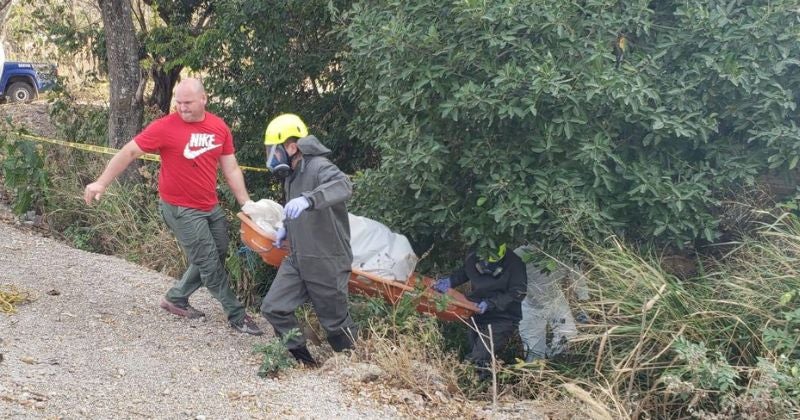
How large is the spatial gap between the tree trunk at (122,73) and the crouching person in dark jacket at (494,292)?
16.0 feet

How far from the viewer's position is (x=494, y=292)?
6.84 m

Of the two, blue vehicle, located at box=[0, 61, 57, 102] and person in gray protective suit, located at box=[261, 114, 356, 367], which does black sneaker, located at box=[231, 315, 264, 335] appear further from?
blue vehicle, located at box=[0, 61, 57, 102]

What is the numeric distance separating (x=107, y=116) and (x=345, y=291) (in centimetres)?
717

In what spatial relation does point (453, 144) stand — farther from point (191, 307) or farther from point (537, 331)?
point (191, 307)

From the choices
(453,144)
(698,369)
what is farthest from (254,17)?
(698,369)

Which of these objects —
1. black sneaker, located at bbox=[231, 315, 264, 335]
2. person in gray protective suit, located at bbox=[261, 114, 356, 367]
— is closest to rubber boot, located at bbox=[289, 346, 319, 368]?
person in gray protective suit, located at bbox=[261, 114, 356, 367]

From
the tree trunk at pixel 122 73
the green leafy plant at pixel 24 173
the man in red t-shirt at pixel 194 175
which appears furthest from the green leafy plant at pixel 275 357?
the green leafy plant at pixel 24 173

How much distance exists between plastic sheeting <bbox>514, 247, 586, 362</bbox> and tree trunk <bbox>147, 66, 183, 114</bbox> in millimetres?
7101

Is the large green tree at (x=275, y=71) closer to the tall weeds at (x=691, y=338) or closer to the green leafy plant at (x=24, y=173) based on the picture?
the green leafy plant at (x=24, y=173)

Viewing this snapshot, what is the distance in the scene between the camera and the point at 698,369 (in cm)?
483


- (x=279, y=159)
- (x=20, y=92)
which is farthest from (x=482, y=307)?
(x=20, y=92)

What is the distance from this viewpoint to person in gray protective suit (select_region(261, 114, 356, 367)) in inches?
221

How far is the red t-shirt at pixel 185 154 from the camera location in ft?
20.0

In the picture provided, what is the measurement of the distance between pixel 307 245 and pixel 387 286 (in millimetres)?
937
